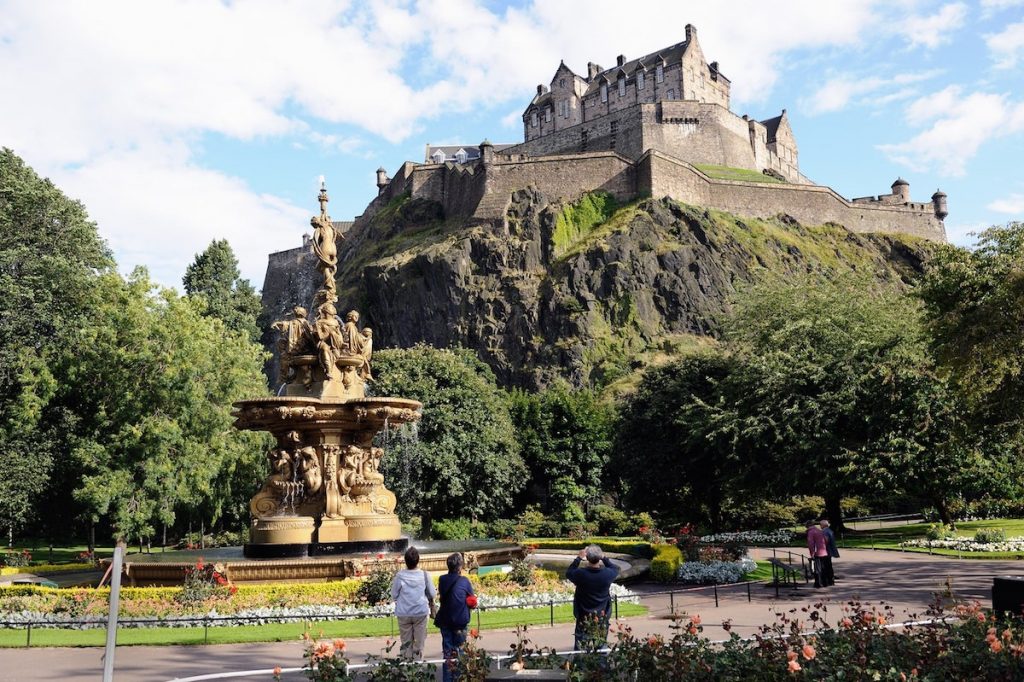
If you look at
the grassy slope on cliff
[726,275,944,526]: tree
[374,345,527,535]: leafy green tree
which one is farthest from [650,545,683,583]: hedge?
the grassy slope on cliff

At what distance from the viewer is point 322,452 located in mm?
17641

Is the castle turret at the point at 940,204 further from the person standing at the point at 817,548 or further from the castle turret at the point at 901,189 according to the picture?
the person standing at the point at 817,548

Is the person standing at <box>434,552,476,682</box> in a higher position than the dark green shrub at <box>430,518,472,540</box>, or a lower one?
higher

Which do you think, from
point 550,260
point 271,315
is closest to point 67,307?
point 550,260

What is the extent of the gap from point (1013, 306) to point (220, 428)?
26132mm

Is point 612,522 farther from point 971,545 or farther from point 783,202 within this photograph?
point 783,202

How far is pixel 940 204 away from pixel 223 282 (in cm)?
7196

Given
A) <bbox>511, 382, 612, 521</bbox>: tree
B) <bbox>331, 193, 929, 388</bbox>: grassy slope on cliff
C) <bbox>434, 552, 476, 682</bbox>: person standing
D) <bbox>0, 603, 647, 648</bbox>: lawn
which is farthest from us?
<bbox>331, 193, 929, 388</bbox>: grassy slope on cliff

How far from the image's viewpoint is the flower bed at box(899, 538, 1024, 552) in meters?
23.9

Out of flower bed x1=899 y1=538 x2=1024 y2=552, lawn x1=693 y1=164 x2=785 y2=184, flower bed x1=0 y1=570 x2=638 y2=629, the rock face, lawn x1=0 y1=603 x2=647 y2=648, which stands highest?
lawn x1=693 y1=164 x2=785 y2=184

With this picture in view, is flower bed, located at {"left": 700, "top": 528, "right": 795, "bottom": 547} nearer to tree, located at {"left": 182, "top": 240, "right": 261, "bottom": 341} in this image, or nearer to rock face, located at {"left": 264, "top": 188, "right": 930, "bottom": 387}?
rock face, located at {"left": 264, "top": 188, "right": 930, "bottom": 387}

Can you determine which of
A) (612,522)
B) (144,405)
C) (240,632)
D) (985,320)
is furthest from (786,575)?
(612,522)

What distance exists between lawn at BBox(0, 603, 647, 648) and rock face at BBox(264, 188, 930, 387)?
51.5m

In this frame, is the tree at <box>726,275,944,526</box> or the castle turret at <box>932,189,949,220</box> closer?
the tree at <box>726,275,944,526</box>
